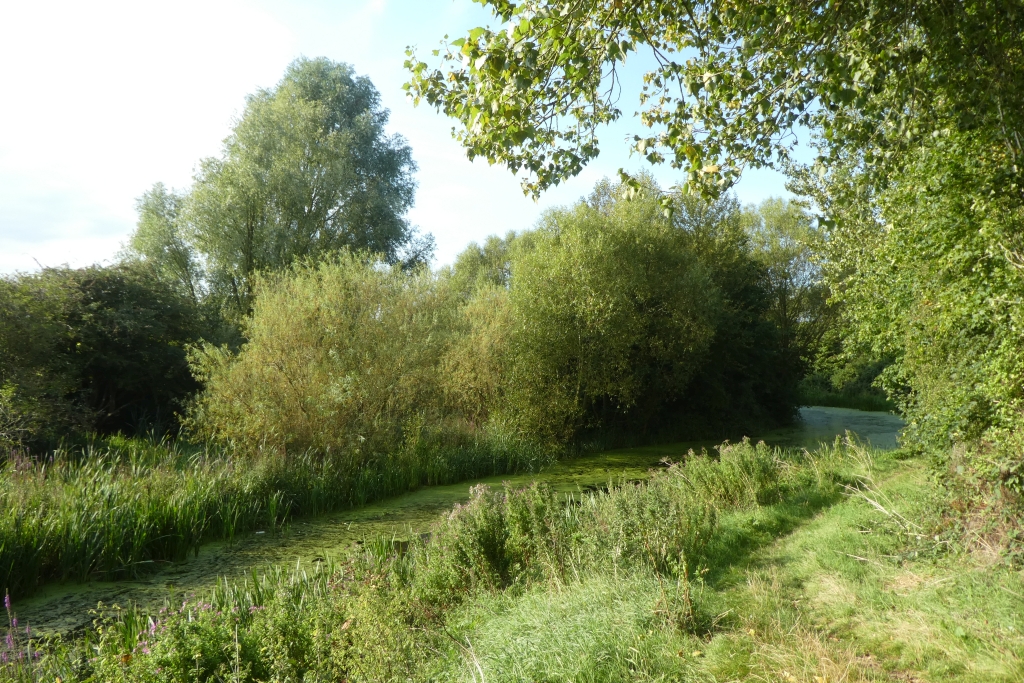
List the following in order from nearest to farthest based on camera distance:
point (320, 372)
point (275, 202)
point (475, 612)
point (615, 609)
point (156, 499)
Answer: point (615, 609) < point (475, 612) < point (156, 499) < point (320, 372) < point (275, 202)

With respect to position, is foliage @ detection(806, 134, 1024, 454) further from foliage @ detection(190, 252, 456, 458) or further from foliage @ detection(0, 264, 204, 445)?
foliage @ detection(0, 264, 204, 445)

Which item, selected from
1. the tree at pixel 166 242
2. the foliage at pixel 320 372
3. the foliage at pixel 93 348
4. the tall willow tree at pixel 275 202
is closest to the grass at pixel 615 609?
the foliage at pixel 320 372

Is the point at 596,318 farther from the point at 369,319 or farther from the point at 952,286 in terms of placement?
the point at 952,286

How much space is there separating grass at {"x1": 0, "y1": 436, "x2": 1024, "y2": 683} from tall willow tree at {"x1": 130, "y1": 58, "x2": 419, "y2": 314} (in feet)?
54.9

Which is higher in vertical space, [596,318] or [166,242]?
[166,242]

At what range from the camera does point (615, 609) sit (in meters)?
4.23

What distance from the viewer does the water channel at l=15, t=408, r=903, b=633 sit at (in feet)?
21.0

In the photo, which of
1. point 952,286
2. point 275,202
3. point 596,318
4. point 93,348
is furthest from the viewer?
point 275,202

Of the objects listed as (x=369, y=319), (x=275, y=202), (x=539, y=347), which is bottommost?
(x=539, y=347)

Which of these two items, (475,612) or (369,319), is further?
(369,319)

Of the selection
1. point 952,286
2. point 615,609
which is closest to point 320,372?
point 615,609

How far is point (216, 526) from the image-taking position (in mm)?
8906

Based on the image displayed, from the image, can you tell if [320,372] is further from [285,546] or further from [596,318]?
[596,318]

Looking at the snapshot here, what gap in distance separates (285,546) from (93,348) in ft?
34.9
